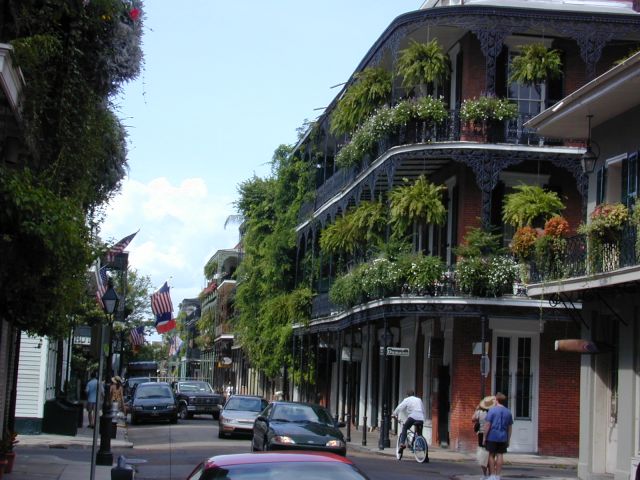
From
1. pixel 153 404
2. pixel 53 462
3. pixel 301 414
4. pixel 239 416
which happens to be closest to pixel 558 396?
pixel 239 416

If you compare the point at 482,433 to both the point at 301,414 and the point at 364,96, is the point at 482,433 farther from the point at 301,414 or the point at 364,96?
the point at 364,96

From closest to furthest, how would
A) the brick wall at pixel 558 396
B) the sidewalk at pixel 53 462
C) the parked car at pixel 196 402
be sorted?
the sidewalk at pixel 53 462 < the brick wall at pixel 558 396 < the parked car at pixel 196 402

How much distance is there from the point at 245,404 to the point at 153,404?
8718 mm

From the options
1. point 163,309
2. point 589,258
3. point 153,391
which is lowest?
point 153,391

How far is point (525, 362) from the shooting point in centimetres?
3030

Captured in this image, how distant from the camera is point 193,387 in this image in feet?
161

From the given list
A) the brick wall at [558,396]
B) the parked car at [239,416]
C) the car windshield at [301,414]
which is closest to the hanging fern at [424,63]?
the brick wall at [558,396]

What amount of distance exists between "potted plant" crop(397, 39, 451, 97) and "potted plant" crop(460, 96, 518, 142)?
1243 millimetres

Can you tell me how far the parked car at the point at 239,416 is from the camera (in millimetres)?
31875

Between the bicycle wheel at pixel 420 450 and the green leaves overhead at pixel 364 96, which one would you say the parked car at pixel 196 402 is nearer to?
the green leaves overhead at pixel 364 96

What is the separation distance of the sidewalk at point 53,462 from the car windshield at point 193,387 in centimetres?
1681

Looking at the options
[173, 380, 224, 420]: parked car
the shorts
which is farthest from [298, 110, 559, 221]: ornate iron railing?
[173, 380, 224, 420]: parked car

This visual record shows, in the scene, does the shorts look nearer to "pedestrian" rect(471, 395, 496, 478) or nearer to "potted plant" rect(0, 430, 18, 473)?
"pedestrian" rect(471, 395, 496, 478)

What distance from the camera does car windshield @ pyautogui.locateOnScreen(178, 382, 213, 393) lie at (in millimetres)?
48562
